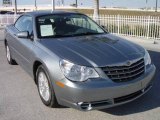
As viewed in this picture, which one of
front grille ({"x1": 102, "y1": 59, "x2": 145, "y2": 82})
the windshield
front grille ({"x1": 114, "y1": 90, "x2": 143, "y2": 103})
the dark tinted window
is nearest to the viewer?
front grille ({"x1": 102, "y1": 59, "x2": 145, "y2": 82})

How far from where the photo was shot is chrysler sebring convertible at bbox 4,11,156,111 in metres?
3.89

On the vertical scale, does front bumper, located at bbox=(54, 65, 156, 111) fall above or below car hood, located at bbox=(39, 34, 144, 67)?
below

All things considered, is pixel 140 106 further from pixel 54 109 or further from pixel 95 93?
pixel 54 109

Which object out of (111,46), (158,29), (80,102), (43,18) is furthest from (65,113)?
(158,29)

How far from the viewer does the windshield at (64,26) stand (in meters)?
5.25

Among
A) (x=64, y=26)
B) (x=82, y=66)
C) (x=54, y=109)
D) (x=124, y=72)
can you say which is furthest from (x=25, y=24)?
(x=124, y=72)

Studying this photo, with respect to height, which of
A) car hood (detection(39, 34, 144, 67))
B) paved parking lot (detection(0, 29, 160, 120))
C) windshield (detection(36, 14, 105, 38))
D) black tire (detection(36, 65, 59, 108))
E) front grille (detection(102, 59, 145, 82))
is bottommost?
paved parking lot (detection(0, 29, 160, 120))

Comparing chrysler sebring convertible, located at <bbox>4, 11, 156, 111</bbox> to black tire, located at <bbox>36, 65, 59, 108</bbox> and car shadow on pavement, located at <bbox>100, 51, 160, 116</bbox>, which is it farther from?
car shadow on pavement, located at <bbox>100, 51, 160, 116</bbox>

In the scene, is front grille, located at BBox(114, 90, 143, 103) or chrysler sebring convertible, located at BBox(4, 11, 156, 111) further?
front grille, located at BBox(114, 90, 143, 103)

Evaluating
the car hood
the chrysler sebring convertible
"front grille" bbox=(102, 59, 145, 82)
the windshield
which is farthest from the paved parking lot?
the windshield

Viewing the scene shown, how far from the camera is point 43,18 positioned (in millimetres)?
5547

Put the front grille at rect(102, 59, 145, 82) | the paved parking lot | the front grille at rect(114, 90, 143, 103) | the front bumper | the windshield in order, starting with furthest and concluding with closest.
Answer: the windshield → the paved parking lot → the front grille at rect(114, 90, 143, 103) → the front grille at rect(102, 59, 145, 82) → the front bumper

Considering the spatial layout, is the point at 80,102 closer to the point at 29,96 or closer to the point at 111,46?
the point at 111,46

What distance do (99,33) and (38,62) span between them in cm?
146
